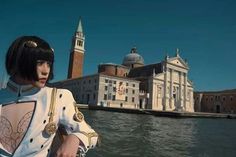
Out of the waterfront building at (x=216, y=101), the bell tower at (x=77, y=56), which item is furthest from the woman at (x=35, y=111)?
the waterfront building at (x=216, y=101)

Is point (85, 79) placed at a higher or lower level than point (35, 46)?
higher

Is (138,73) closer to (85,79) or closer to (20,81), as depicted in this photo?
(85,79)

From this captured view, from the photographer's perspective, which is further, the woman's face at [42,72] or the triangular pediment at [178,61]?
the triangular pediment at [178,61]

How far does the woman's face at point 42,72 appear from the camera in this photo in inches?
44.9

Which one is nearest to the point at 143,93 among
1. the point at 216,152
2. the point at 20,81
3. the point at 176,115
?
the point at 176,115

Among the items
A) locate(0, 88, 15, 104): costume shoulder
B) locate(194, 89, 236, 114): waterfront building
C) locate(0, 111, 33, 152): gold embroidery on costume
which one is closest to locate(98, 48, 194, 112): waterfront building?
locate(194, 89, 236, 114): waterfront building

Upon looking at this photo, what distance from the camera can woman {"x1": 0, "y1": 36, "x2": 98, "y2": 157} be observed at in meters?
1.10

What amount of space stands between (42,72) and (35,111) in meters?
0.17

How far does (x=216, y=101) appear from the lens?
2400 inches

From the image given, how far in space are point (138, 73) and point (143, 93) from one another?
834 cm

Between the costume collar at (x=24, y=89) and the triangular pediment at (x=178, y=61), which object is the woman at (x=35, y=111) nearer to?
the costume collar at (x=24, y=89)

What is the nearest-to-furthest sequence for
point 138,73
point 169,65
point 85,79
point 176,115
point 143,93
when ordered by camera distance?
point 176,115 < point 85,79 < point 143,93 < point 169,65 < point 138,73

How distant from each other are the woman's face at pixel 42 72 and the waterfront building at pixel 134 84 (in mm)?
39719

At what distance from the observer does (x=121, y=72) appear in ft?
186
